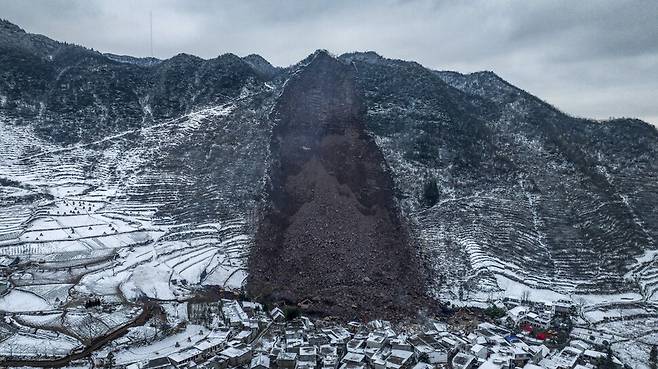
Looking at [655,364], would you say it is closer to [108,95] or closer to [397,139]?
[397,139]

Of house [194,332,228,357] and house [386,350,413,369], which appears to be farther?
house [194,332,228,357]

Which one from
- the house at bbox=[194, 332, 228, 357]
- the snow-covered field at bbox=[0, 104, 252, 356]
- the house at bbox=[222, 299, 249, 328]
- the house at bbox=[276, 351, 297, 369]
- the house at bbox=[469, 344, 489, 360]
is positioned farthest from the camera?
the snow-covered field at bbox=[0, 104, 252, 356]

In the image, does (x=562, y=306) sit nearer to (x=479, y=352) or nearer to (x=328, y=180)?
(x=479, y=352)

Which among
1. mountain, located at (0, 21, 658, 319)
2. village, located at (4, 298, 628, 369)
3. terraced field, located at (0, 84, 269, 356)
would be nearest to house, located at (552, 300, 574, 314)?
village, located at (4, 298, 628, 369)

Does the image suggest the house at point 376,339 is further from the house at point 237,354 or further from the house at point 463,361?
the house at point 237,354

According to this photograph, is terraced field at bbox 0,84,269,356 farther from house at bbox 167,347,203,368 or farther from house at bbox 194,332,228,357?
house at bbox 194,332,228,357

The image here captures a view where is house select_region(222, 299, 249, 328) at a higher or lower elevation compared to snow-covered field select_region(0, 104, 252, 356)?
lower

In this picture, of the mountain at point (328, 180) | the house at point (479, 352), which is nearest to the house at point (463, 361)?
the house at point (479, 352)
